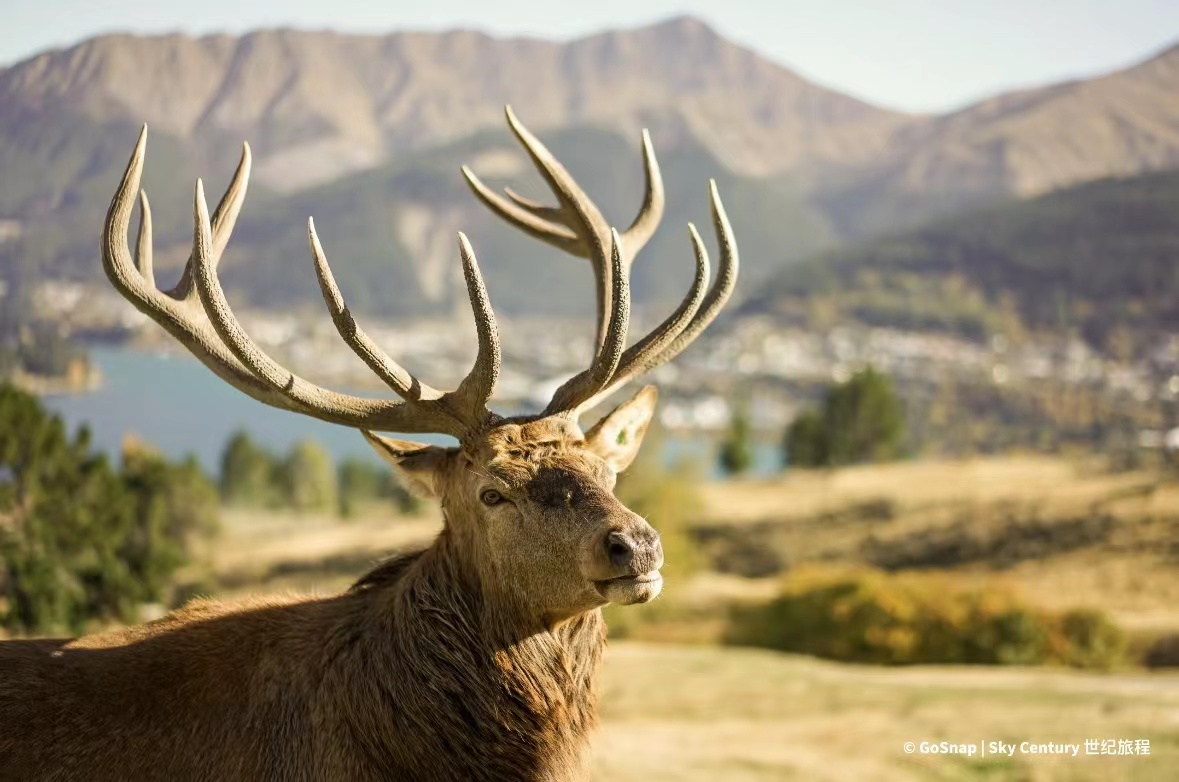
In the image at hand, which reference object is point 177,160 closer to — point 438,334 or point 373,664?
point 373,664

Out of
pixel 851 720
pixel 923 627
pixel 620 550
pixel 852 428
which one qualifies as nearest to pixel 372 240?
pixel 852 428

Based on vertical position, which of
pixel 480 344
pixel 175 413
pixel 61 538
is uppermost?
pixel 175 413

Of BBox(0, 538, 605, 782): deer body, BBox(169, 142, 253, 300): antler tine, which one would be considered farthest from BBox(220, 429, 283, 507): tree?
BBox(0, 538, 605, 782): deer body

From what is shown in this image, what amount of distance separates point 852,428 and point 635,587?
76019 millimetres

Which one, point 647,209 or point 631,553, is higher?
point 647,209

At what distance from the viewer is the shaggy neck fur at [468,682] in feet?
14.7

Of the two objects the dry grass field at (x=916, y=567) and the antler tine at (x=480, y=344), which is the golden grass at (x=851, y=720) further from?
the antler tine at (x=480, y=344)

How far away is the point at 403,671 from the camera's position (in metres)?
4.62

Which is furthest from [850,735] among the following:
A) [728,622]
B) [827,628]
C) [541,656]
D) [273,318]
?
[273,318]

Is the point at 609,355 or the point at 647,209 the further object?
the point at 647,209

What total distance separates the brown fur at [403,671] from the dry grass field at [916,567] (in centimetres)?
66

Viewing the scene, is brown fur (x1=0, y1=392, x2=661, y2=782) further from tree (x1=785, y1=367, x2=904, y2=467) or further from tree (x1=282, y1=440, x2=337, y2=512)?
tree (x1=282, y1=440, x2=337, y2=512)

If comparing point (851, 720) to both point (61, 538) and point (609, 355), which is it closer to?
point (609, 355)

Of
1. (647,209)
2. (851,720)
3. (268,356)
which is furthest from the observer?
(851,720)
